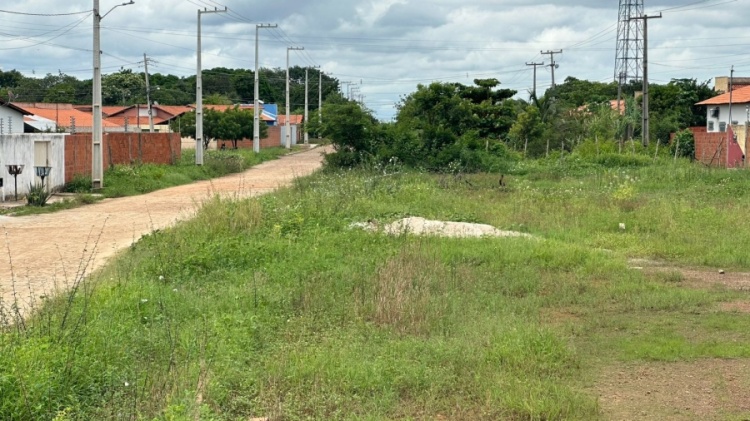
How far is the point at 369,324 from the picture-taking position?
869 cm

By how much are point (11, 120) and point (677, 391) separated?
4387cm

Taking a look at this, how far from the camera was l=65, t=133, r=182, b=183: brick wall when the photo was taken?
2788 centimetres

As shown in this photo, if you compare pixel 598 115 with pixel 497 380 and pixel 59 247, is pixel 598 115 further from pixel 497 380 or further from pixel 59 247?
pixel 497 380

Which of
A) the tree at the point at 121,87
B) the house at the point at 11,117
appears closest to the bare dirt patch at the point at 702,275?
the house at the point at 11,117

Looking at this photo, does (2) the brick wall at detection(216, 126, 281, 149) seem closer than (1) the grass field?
No

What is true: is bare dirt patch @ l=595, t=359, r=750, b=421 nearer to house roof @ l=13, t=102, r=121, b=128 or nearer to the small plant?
the small plant

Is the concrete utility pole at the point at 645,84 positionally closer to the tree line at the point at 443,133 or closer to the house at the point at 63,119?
the tree line at the point at 443,133

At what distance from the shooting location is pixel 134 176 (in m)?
30.0

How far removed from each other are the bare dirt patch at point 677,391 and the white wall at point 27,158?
65.5 ft

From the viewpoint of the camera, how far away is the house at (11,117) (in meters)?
42.9

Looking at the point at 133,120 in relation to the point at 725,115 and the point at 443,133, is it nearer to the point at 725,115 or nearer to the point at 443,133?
the point at 443,133

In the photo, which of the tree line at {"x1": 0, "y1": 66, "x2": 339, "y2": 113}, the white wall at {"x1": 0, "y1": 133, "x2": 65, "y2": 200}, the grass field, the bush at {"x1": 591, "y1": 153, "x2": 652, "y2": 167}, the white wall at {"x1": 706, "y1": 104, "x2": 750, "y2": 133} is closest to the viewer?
the grass field

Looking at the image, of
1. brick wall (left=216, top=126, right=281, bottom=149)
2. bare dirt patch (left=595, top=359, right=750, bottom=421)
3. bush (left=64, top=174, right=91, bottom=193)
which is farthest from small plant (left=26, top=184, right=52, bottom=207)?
brick wall (left=216, top=126, right=281, bottom=149)

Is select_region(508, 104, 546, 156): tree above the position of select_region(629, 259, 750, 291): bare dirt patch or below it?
above
